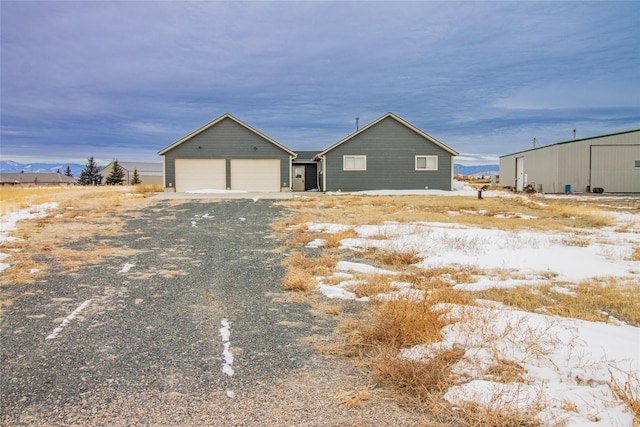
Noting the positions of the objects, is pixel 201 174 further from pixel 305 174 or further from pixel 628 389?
pixel 628 389

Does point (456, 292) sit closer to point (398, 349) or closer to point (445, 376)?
point (398, 349)

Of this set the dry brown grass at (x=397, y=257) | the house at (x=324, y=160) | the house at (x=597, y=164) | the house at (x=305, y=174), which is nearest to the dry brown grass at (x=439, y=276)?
the dry brown grass at (x=397, y=257)

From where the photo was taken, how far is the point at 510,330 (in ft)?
13.1

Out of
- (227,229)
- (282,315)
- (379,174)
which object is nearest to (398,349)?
(282,315)

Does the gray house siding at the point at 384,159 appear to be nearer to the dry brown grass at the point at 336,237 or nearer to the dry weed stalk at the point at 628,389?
the dry brown grass at the point at 336,237

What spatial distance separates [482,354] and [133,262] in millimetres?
6471

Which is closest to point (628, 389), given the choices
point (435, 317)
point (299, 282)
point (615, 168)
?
point (435, 317)

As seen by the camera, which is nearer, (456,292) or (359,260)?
(456,292)

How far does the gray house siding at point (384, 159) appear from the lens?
104ft

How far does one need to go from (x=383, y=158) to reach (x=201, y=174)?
44.5ft

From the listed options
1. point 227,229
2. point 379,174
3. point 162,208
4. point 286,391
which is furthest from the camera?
point 379,174

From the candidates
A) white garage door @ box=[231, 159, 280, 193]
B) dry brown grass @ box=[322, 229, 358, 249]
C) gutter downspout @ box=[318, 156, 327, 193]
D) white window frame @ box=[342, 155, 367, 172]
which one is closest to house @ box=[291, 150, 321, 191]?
gutter downspout @ box=[318, 156, 327, 193]

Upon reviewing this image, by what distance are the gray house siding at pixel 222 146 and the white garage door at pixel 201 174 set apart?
0.30m

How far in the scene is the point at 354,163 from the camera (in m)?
32.0
